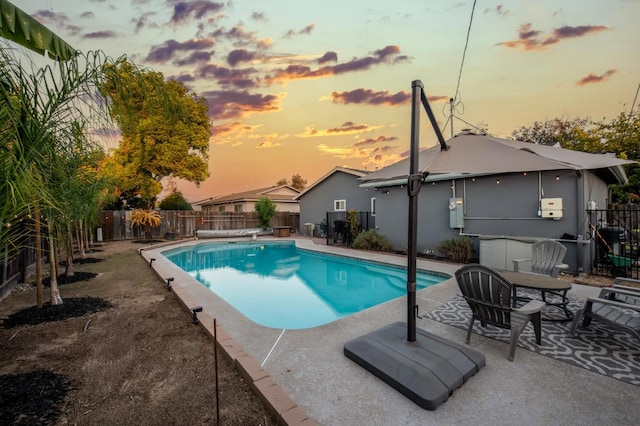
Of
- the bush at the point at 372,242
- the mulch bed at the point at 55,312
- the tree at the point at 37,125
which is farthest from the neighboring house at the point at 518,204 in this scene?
the mulch bed at the point at 55,312

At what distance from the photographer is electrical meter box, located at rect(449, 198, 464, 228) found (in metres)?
9.28

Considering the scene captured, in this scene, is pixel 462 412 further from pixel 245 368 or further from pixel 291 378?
pixel 245 368

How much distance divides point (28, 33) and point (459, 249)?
10234 mm

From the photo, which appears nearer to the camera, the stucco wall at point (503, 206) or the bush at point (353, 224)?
the stucco wall at point (503, 206)

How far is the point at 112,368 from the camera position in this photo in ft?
9.64

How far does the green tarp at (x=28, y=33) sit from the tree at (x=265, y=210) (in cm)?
1740

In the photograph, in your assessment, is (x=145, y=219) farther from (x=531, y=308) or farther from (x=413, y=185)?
(x=531, y=308)

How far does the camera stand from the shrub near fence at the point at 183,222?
16828 millimetres

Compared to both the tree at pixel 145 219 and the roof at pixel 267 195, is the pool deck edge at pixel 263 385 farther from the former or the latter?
the roof at pixel 267 195

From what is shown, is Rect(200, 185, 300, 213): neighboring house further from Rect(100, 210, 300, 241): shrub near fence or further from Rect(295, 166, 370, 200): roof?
Rect(295, 166, 370, 200): roof

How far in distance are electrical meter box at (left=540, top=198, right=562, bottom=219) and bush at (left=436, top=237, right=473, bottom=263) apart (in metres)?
2.19

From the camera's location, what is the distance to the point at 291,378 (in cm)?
272

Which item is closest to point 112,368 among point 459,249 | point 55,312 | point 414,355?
point 55,312

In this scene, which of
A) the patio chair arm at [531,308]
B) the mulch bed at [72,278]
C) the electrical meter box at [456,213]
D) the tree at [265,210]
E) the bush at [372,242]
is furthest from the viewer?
the tree at [265,210]
